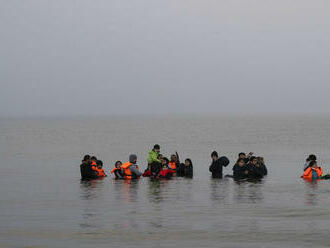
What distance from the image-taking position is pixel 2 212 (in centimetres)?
2198

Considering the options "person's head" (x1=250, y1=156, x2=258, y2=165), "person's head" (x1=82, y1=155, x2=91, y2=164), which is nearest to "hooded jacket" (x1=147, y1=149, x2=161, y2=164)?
"person's head" (x1=82, y1=155, x2=91, y2=164)

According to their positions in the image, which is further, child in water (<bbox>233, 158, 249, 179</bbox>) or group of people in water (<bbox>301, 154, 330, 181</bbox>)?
group of people in water (<bbox>301, 154, 330, 181</bbox>)

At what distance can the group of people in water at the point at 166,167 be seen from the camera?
101 ft

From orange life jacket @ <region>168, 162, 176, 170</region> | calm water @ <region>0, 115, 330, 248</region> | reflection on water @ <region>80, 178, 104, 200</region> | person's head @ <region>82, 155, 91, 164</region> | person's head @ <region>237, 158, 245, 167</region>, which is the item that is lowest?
calm water @ <region>0, 115, 330, 248</region>

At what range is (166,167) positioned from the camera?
32.2 metres

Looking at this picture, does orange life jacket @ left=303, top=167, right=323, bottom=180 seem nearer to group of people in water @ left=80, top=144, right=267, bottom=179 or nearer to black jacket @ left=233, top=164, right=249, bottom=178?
group of people in water @ left=80, top=144, right=267, bottom=179

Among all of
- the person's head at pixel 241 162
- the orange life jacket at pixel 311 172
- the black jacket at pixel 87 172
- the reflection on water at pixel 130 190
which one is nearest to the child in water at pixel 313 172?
the orange life jacket at pixel 311 172

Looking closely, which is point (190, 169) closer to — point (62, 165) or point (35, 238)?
point (35, 238)

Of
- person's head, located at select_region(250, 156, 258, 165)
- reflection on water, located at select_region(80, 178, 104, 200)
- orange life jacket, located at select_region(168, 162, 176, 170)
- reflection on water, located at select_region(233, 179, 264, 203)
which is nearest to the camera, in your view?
reflection on water, located at select_region(233, 179, 264, 203)

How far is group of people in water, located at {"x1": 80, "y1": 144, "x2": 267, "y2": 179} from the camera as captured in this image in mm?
30859

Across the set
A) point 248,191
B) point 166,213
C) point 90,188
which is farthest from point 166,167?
point 166,213

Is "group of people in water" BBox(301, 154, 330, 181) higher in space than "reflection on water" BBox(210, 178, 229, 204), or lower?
higher

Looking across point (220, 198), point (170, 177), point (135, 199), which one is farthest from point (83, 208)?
point (170, 177)

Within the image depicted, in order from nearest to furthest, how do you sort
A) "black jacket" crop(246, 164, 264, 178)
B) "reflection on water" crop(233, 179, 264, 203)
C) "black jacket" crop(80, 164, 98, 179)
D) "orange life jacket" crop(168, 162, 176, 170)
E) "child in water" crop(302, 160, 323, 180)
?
1. "reflection on water" crop(233, 179, 264, 203)
2. "child in water" crop(302, 160, 323, 180)
3. "black jacket" crop(80, 164, 98, 179)
4. "black jacket" crop(246, 164, 264, 178)
5. "orange life jacket" crop(168, 162, 176, 170)
